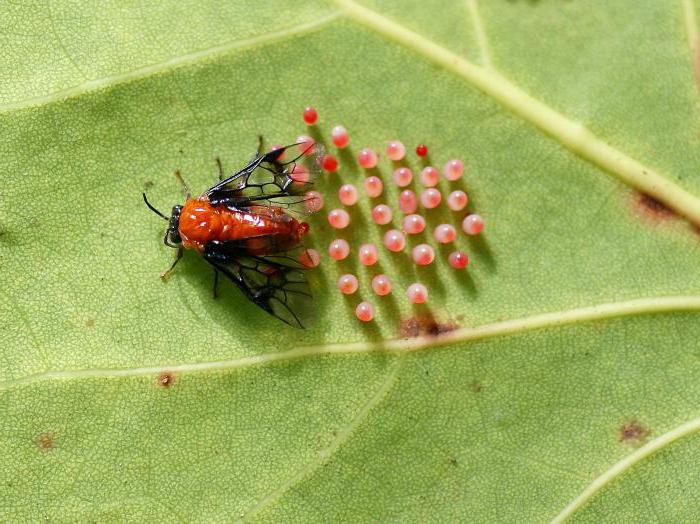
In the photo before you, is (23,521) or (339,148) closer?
(23,521)

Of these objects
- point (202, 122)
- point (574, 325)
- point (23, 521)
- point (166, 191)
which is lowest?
point (574, 325)

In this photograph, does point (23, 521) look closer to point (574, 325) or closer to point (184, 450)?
point (184, 450)

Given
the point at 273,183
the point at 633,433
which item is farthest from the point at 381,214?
the point at 633,433

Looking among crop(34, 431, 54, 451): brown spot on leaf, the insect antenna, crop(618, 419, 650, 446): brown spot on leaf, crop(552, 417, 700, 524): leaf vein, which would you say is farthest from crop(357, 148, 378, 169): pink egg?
crop(34, 431, 54, 451): brown spot on leaf

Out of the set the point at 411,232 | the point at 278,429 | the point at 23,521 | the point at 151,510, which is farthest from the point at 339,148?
the point at 23,521

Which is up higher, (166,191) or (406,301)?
(166,191)

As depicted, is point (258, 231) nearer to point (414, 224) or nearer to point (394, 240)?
point (394, 240)
